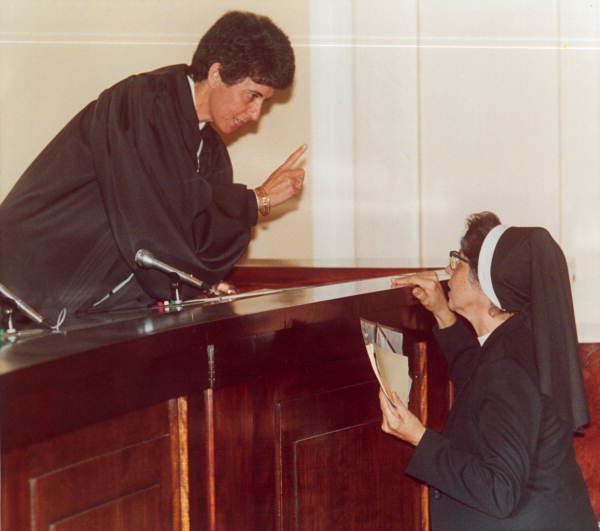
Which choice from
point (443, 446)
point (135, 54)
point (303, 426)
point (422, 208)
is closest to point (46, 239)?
point (303, 426)

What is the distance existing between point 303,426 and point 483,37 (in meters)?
2.91

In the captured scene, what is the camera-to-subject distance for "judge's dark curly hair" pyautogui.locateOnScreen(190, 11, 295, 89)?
148 inches

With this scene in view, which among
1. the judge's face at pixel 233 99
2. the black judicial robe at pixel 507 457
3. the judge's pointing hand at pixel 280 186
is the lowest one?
the black judicial robe at pixel 507 457

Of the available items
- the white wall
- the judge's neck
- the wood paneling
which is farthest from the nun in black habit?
the white wall

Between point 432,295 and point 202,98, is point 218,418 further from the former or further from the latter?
point 202,98

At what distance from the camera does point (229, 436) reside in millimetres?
2604

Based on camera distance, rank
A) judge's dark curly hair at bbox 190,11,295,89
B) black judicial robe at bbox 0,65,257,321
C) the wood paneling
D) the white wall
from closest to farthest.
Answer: the wood paneling, black judicial robe at bbox 0,65,257,321, judge's dark curly hair at bbox 190,11,295,89, the white wall

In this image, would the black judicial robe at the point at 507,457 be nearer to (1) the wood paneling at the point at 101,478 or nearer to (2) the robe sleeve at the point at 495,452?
(2) the robe sleeve at the point at 495,452

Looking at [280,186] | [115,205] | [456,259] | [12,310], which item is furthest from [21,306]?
[280,186]

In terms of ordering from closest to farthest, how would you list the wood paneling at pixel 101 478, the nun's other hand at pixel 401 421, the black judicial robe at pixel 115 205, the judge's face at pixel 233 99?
the wood paneling at pixel 101 478 < the nun's other hand at pixel 401 421 < the black judicial robe at pixel 115 205 < the judge's face at pixel 233 99

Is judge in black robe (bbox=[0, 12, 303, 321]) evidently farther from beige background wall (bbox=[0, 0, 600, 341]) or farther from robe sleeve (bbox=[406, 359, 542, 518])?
beige background wall (bbox=[0, 0, 600, 341])

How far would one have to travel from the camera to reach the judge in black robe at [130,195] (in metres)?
3.53

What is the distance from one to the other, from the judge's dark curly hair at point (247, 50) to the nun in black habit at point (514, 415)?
127 centimetres

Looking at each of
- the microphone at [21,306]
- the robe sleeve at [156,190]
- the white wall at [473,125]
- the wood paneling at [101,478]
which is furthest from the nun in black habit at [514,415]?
the white wall at [473,125]
